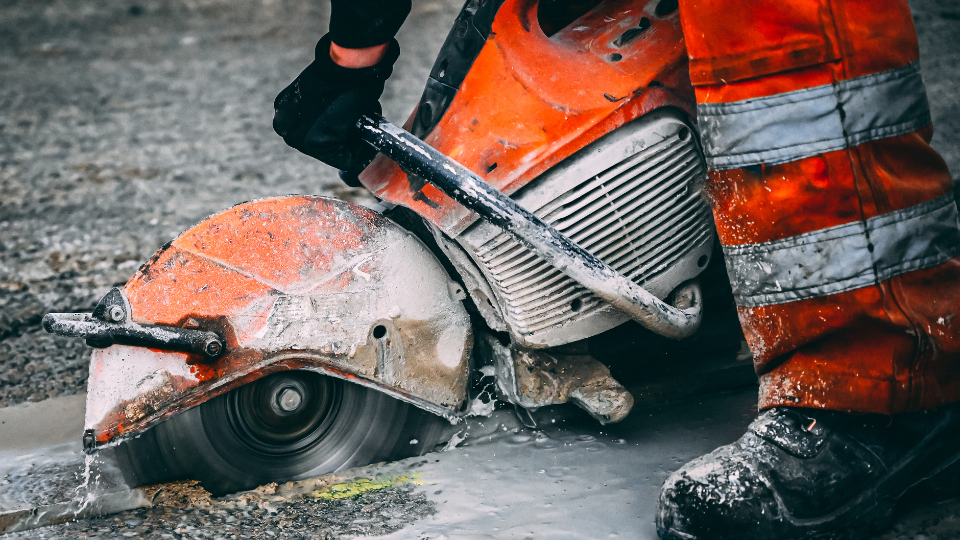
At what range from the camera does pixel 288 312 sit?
1.39m

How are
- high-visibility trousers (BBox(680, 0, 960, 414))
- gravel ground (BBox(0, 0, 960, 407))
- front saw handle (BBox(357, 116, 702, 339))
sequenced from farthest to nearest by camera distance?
gravel ground (BBox(0, 0, 960, 407))
front saw handle (BBox(357, 116, 702, 339))
high-visibility trousers (BBox(680, 0, 960, 414))

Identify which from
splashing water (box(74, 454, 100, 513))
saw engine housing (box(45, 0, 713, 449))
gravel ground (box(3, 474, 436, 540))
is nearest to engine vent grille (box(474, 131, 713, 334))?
saw engine housing (box(45, 0, 713, 449))

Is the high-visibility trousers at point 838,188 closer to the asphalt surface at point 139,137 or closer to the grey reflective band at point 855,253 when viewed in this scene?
the grey reflective band at point 855,253

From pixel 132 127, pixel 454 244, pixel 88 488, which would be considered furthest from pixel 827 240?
pixel 132 127

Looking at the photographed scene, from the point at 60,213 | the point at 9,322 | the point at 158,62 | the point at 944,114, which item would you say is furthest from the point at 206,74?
the point at 944,114

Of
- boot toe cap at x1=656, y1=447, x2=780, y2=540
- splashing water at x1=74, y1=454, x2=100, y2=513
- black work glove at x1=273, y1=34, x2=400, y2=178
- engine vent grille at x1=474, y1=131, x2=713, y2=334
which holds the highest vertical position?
black work glove at x1=273, y1=34, x2=400, y2=178

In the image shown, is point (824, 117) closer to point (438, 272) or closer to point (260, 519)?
point (438, 272)

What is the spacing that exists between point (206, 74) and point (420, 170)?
139 inches

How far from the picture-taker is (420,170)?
1338 mm

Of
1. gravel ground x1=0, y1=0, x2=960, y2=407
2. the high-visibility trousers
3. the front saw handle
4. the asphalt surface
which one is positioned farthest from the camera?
gravel ground x1=0, y1=0, x2=960, y2=407

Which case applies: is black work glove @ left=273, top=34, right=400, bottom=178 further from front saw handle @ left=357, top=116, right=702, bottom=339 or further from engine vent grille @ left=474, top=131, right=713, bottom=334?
engine vent grille @ left=474, top=131, right=713, bottom=334

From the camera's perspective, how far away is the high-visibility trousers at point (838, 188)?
1.17m

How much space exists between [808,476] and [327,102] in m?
1.02

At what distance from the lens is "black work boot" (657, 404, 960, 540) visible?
1.19 metres
